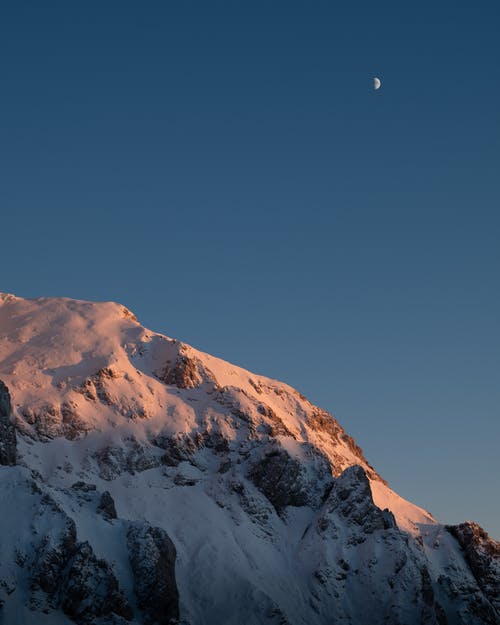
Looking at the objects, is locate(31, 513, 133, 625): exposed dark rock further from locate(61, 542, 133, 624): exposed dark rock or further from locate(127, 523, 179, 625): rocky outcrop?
locate(127, 523, 179, 625): rocky outcrop

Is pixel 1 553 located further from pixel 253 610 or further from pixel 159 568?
pixel 253 610

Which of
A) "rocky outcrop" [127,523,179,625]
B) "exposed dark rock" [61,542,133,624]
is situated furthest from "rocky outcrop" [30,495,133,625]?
"rocky outcrop" [127,523,179,625]

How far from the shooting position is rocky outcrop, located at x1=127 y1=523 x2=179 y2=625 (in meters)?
187

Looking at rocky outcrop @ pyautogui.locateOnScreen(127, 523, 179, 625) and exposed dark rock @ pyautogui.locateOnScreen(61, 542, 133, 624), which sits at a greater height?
rocky outcrop @ pyautogui.locateOnScreen(127, 523, 179, 625)

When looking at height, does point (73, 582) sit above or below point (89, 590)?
above

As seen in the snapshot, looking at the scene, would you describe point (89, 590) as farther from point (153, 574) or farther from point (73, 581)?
point (153, 574)

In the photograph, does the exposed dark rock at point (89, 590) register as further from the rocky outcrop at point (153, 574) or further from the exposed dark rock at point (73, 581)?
the rocky outcrop at point (153, 574)

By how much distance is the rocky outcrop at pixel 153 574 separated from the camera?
187m

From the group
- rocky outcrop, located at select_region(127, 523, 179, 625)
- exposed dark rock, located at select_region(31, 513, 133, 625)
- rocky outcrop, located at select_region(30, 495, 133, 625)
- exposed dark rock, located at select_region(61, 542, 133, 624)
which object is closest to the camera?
rocky outcrop, located at select_region(30, 495, 133, 625)

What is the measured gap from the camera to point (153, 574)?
189 meters

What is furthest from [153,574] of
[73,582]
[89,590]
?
[73,582]

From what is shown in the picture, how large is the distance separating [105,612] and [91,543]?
1519 centimetres

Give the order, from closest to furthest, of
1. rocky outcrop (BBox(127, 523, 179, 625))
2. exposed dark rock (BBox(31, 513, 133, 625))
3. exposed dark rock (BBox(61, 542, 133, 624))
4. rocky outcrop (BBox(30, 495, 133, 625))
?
rocky outcrop (BBox(30, 495, 133, 625)), exposed dark rock (BBox(31, 513, 133, 625)), exposed dark rock (BBox(61, 542, 133, 624)), rocky outcrop (BBox(127, 523, 179, 625))

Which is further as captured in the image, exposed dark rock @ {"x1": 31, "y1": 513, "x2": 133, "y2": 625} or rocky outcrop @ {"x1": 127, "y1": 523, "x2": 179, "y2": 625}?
rocky outcrop @ {"x1": 127, "y1": 523, "x2": 179, "y2": 625}
